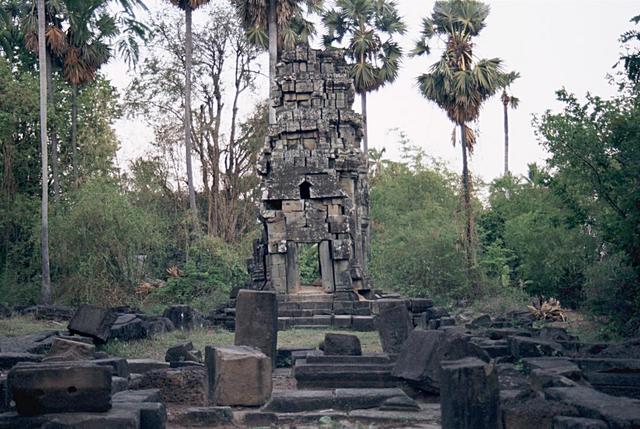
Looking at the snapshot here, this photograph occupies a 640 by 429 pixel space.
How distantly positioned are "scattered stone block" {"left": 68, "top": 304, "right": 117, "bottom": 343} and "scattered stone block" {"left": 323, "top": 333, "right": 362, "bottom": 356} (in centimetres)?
445

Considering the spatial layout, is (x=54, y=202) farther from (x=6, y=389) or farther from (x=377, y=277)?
(x=6, y=389)

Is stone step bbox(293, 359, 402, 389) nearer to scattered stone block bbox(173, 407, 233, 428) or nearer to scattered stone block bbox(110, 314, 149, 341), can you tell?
scattered stone block bbox(173, 407, 233, 428)

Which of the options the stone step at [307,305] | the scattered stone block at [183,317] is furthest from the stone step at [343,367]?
the stone step at [307,305]

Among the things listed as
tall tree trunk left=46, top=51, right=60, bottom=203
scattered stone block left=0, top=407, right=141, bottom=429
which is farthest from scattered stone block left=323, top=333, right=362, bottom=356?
tall tree trunk left=46, top=51, right=60, bottom=203

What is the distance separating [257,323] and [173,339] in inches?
216

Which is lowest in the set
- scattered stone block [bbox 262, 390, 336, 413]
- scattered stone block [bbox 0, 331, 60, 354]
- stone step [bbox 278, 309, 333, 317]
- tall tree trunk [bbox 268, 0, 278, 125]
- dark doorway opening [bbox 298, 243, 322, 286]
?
scattered stone block [bbox 262, 390, 336, 413]

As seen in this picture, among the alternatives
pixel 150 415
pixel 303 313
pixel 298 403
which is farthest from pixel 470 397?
pixel 303 313

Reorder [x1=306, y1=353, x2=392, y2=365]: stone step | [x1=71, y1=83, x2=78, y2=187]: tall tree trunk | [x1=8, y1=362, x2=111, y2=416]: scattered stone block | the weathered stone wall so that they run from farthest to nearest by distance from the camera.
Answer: [x1=71, y1=83, x2=78, y2=187]: tall tree trunk
the weathered stone wall
[x1=306, y1=353, x2=392, y2=365]: stone step
[x1=8, y1=362, x2=111, y2=416]: scattered stone block

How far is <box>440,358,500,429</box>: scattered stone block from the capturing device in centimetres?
822

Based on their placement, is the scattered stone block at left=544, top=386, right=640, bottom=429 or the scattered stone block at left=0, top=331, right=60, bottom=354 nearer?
the scattered stone block at left=544, top=386, right=640, bottom=429

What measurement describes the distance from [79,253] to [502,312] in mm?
13760

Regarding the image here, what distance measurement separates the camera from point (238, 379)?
10500 mm

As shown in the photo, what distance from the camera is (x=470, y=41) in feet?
108

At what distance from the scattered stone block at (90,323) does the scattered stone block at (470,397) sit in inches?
339
